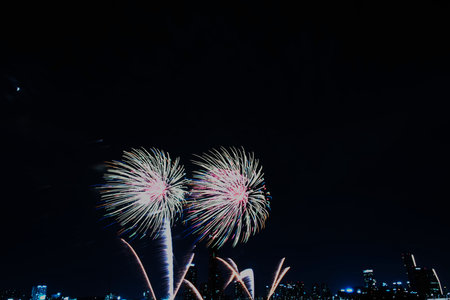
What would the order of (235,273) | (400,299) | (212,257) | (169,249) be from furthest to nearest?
(400,299), (235,273), (212,257), (169,249)

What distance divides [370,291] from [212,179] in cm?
17701

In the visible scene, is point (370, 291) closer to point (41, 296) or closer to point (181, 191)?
point (181, 191)

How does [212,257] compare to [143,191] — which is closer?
[143,191]

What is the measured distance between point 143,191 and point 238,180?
30.2 feet

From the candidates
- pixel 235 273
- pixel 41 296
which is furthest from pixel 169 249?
pixel 41 296

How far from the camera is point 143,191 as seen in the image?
90.6 feet

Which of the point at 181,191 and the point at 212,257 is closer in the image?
the point at 181,191

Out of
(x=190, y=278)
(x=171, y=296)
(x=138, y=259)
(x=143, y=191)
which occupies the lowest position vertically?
(x=171, y=296)

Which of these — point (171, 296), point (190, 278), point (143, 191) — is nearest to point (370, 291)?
point (190, 278)

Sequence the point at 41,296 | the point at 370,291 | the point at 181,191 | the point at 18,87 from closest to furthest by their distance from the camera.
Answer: the point at 18,87 < the point at 181,191 < the point at 370,291 < the point at 41,296

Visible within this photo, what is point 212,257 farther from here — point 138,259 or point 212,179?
point 212,179

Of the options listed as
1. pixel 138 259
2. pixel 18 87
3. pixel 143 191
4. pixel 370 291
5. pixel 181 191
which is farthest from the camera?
pixel 370 291

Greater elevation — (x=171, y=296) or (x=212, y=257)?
(x=212, y=257)

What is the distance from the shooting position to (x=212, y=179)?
28.2 m
